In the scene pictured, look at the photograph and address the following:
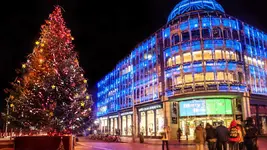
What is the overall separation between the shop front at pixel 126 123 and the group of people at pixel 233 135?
37234mm

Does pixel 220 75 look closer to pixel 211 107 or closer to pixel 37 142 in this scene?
pixel 211 107

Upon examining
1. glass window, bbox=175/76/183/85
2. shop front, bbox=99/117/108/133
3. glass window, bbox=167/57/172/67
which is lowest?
shop front, bbox=99/117/108/133

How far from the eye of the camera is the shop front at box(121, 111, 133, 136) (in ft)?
173

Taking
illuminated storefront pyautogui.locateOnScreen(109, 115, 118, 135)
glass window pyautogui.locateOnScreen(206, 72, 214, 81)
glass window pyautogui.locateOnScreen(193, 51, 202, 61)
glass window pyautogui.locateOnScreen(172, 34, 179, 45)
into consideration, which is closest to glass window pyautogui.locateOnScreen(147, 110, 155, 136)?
glass window pyautogui.locateOnScreen(206, 72, 214, 81)

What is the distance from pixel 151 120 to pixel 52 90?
29994 millimetres

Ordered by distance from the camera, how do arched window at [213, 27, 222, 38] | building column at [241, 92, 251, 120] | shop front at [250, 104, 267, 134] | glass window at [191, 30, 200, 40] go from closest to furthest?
building column at [241, 92, 251, 120] < arched window at [213, 27, 222, 38] < glass window at [191, 30, 200, 40] < shop front at [250, 104, 267, 134]

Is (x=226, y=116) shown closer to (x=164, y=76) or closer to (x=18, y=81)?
(x=164, y=76)

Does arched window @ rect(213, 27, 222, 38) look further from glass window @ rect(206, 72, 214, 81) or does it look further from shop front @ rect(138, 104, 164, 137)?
shop front @ rect(138, 104, 164, 137)

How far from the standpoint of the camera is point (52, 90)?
16016 mm

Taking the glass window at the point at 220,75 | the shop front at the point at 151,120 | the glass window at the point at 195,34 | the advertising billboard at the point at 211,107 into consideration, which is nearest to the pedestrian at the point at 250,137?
the advertising billboard at the point at 211,107

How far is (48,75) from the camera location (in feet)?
52.9

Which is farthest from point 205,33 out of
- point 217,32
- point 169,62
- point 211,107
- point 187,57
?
point 211,107

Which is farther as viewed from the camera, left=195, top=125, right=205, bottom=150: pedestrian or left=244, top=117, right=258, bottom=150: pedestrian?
left=195, top=125, right=205, bottom=150: pedestrian

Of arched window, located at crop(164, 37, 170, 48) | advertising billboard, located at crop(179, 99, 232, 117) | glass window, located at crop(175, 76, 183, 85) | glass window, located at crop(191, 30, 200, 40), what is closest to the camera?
advertising billboard, located at crop(179, 99, 232, 117)
